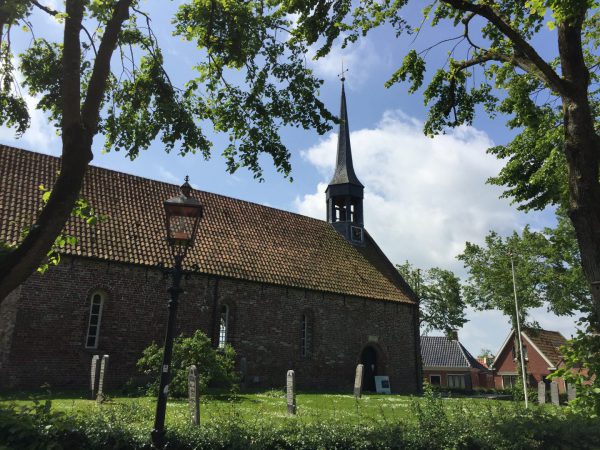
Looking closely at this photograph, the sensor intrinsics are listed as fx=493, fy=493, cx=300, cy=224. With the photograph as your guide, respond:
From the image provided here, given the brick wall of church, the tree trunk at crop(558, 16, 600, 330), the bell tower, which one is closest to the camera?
the tree trunk at crop(558, 16, 600, 330)

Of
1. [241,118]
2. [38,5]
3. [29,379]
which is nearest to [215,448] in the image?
[241,118]

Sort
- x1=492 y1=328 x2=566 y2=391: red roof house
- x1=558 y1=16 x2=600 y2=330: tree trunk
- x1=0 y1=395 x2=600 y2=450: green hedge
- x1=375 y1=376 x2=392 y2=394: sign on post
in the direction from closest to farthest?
x1=0 y1=395 x2=600 y2=450: green hedge
x1=558 y1=16 x2=600 y2=330: tree trunk
x1=375 y1=376 x2=392 y2=394: sign on post
x1=492 y1=328 x2=566 y2=391: red roof house

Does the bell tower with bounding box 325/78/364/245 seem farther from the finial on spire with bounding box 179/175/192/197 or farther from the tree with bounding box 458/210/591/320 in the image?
the finial on spire with bounding box 179/175/192/197

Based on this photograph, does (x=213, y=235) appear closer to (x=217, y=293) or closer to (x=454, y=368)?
(x=217, y=293)

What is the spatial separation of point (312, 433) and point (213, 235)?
14.7 meters

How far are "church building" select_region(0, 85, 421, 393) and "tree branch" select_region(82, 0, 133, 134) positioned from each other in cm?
617

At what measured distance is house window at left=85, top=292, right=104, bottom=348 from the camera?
54.2ft

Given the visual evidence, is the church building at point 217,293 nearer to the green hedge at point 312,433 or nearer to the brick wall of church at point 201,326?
the brick wall of church at point 201,326

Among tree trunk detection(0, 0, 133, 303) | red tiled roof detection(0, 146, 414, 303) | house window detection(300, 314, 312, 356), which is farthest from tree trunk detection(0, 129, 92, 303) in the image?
house window detection(300, 314, 312, 356)

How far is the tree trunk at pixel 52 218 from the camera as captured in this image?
5820mm

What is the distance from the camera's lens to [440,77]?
10727 millimetres

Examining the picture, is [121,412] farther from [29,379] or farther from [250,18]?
[29,379]

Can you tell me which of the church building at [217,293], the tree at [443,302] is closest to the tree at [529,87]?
the church building at [217,293]

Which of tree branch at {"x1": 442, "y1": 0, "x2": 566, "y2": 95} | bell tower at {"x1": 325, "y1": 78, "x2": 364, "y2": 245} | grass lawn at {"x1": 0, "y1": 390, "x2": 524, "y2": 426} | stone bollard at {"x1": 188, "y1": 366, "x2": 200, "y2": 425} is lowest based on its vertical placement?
grass lawn at {"x1": 0, "y1": 390, "x2": 524, "y2": 426}
